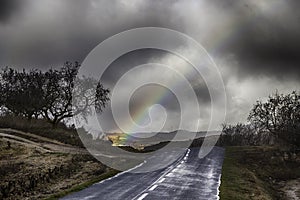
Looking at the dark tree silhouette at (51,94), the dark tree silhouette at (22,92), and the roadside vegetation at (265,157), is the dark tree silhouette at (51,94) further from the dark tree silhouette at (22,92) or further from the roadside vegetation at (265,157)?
the roadside vegetation at (265,157)

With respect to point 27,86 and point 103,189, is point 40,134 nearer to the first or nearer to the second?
point 27,86

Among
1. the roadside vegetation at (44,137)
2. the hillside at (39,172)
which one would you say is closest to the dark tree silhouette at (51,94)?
the roadside vegetation at (44,137)

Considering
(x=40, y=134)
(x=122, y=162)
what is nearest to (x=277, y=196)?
(x=122, y=162)

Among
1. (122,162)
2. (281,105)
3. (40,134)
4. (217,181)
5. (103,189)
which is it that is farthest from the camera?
(281,105)

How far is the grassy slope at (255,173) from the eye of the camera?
Result: 63.4ft

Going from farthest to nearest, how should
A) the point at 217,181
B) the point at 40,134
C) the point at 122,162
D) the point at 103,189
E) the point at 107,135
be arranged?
1. the point at 107,135
2. the point at 40,134
3. the point at 122,162
4. the point at 217,181
5. the point at 103,189

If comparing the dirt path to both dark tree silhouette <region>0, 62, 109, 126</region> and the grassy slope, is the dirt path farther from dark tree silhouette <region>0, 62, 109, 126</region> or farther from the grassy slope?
dark tree silhouette <region>0, 62, 109, 126</region>

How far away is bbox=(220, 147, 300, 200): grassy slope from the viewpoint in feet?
63.4

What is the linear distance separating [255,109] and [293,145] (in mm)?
17456

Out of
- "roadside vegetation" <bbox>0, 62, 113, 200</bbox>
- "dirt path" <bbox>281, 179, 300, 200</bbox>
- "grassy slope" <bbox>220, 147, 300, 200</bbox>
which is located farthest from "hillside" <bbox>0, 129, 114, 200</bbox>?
"dirt path" <bbox>281, 179, 300, 200</bbox>

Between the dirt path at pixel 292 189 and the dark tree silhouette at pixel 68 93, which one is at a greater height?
the dark tree silhouette at pixel 68 93

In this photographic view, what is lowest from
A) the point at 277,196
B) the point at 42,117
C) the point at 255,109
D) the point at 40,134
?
the point at 277,196

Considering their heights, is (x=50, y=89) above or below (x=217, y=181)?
above

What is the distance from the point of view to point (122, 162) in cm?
2825
